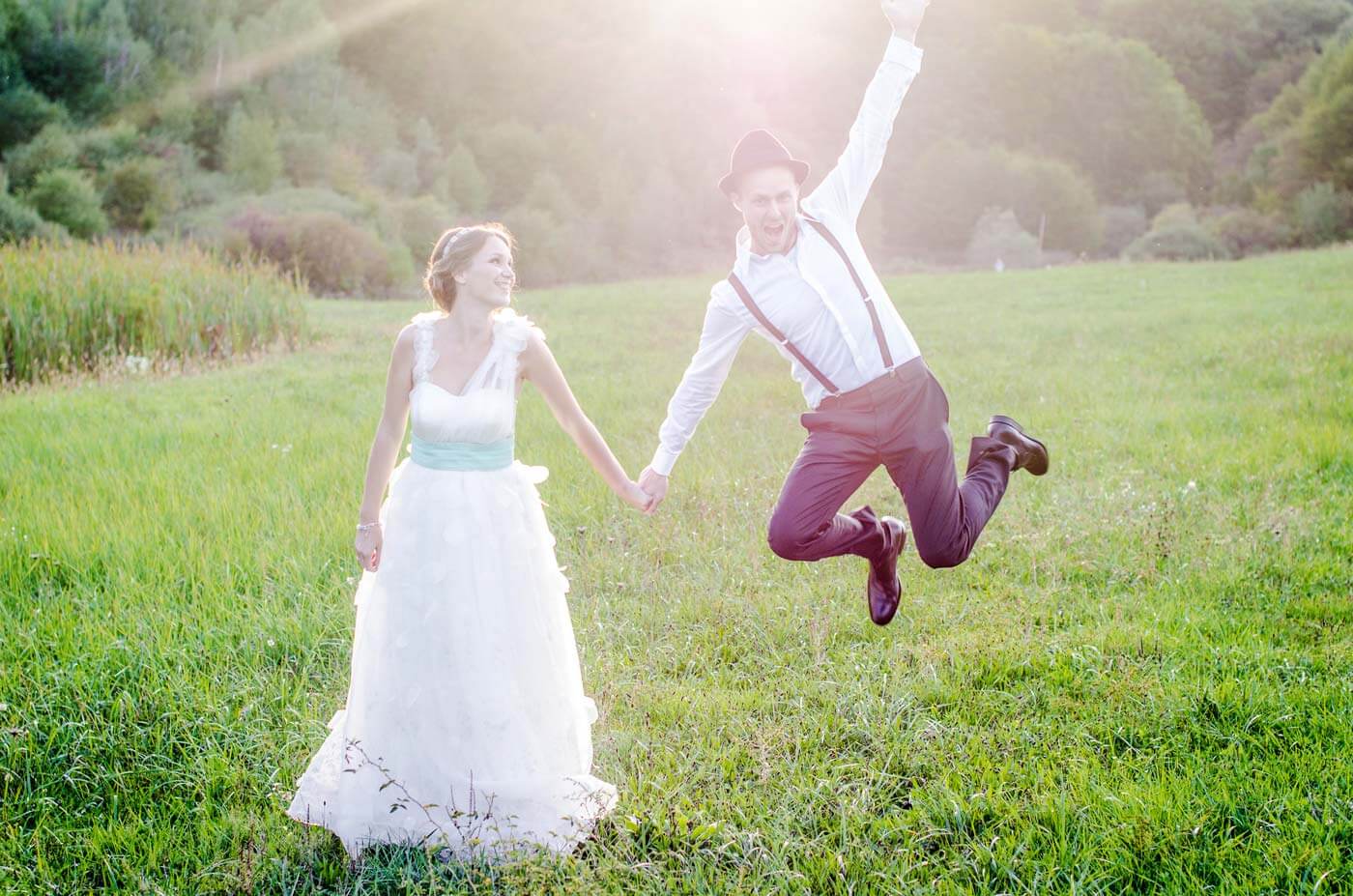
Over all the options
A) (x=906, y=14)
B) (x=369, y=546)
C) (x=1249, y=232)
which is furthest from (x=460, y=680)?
(x=1249, y=232)

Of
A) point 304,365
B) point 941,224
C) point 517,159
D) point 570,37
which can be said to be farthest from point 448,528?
point 570,37

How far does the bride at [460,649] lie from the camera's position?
3789 mm

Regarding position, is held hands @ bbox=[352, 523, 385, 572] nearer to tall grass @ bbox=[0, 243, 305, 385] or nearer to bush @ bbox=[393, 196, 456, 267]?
tall grass @ bbox=[0, 243, 305, 385]

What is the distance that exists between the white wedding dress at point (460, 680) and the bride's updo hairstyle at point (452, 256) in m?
0.41

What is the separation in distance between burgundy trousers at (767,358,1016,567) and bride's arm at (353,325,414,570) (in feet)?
6.38

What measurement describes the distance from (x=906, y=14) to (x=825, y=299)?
56.1 inches

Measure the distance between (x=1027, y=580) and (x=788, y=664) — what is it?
190 centimetres

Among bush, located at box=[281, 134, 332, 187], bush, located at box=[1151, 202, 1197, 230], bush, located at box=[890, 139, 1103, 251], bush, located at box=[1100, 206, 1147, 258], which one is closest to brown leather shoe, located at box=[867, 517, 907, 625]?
bush, located at box=[281, 134, 332, 187]

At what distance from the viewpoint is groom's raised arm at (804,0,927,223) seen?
5016 millimetres

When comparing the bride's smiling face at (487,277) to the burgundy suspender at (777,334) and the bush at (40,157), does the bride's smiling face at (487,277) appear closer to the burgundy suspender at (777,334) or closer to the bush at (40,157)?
the burgundy suspender at (777,334)

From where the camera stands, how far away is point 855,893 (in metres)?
3.63

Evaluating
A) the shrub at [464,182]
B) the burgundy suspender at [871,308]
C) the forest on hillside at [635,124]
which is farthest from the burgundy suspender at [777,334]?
the shrub at [464,182]

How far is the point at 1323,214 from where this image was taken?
4753cm

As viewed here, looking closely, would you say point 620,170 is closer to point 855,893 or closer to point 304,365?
point 304,365
